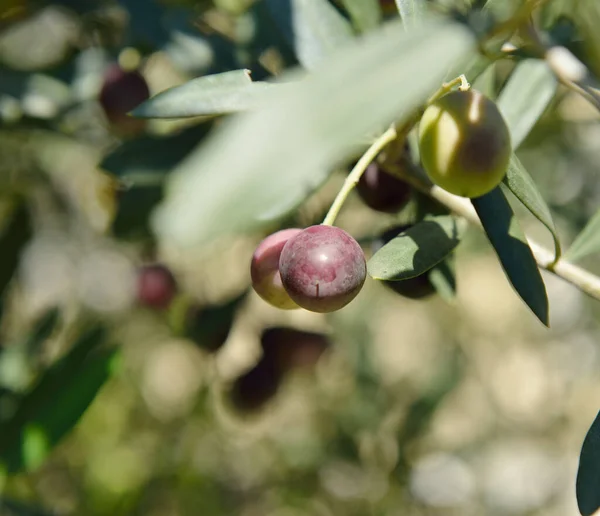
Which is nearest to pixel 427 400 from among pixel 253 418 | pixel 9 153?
pixel 253 418

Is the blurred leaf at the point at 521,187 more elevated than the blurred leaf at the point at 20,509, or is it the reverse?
the blurred leaf at the point at 521,187

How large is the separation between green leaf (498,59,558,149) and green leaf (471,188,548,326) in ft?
0.63

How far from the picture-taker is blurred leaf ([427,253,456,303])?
846 millimetres

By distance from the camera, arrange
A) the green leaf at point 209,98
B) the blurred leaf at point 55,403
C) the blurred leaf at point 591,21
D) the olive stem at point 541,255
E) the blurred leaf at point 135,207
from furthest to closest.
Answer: the blurred leaf at point 135,207 → the blurred leaf at point 55,403 → the olive stem at point 541,255 → the green leaf at point 209,98 → the blurred leaf at point 591,21

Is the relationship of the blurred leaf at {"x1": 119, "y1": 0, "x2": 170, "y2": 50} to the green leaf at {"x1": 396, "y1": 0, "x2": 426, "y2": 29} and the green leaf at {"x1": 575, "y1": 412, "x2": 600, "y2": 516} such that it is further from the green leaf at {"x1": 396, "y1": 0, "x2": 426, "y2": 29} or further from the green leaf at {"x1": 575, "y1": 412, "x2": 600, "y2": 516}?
the green leaf at {"x1": 575, "y1": 412, "x2": 600, "y2": 516}

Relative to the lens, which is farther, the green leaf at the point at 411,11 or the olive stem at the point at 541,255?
the olive stem at the point at 541,255

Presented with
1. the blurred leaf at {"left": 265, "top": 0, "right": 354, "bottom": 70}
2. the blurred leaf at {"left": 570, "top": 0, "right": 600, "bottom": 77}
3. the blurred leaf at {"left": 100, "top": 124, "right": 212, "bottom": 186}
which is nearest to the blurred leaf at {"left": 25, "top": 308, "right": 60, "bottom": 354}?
the blurred leaf at {"left": 100, "top": 124, "right": 212, "bottom": 186}

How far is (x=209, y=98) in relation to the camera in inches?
24.6

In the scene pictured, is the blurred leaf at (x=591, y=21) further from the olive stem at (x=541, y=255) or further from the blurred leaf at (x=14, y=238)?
the blurred leaf at (x=14, y=238)

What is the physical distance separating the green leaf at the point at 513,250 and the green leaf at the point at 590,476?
0.11m

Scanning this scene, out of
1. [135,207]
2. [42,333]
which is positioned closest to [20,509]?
[42,333]

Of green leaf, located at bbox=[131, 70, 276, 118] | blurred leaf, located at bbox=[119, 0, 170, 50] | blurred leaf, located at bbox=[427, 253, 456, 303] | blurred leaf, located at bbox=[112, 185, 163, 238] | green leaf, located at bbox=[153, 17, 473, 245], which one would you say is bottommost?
blurred leaf, located at bbox=[112, 185, 163, 238]

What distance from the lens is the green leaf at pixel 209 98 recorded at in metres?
0.62

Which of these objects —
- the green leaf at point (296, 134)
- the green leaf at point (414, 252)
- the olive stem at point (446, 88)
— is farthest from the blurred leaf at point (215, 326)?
the green leaf at point (296, 134)
